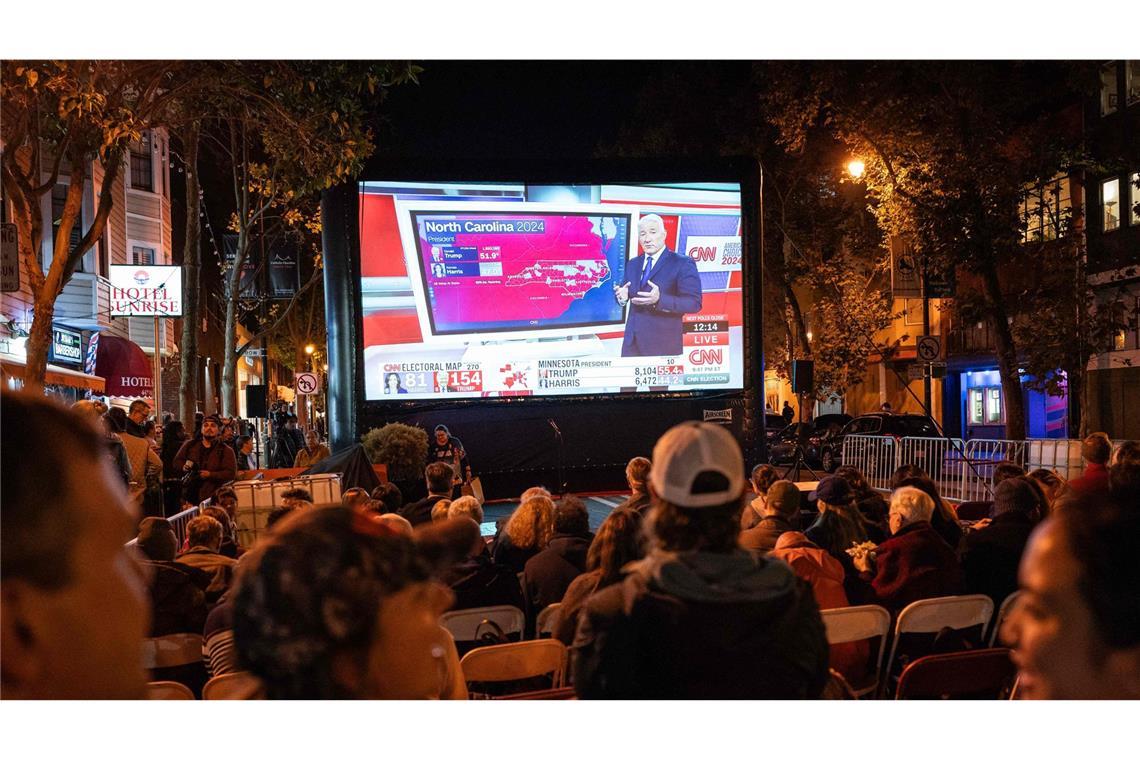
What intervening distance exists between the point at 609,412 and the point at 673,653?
14460 millimetres

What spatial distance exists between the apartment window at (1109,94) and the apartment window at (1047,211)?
177cm

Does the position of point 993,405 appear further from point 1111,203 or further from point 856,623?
point 856,623

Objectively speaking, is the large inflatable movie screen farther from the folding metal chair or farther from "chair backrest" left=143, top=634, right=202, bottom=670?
"chair backrest" left=143, top=634, right=202, bottom=670

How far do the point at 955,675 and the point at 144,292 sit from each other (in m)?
17.6

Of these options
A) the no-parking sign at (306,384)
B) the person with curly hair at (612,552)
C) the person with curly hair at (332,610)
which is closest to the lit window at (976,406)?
the no-parking sign at (306,384)

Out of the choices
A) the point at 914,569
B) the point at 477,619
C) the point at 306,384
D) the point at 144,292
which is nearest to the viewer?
the point at 477,619

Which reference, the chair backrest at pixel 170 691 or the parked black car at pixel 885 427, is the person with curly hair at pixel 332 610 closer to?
the chair backrest at pixel 170 691

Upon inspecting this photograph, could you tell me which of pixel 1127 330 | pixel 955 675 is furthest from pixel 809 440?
pixel 955 675

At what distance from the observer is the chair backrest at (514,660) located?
3834 mm

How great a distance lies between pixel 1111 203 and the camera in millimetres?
21984

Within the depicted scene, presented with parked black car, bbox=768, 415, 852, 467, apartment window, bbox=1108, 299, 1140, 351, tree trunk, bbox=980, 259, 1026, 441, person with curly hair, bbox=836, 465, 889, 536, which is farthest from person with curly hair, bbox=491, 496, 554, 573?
parked black car, bbox=768, 415, 852, 467

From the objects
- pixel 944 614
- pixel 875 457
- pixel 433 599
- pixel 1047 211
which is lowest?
pixel 875 457

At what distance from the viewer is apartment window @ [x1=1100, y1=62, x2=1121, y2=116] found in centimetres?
2178

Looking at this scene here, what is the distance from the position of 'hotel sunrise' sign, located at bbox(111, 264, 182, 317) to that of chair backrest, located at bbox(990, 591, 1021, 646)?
1637cm
